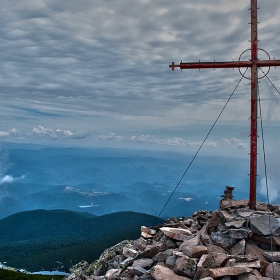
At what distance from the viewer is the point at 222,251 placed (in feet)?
47.7

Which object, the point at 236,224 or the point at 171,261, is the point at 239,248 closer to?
the point at 236,224

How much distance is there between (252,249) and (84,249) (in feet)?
467

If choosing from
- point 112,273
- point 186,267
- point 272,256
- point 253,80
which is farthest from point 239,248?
point 253,80

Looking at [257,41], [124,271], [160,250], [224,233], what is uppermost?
[257,41]

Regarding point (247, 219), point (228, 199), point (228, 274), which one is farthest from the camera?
point (228, 199)

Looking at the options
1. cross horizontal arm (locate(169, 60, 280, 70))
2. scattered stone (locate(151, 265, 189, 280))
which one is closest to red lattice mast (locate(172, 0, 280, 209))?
cross horizontal arm (locate(169, 60, 280, 70))

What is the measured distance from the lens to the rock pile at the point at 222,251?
41.9 ft

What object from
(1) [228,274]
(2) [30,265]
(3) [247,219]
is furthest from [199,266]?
(2) [30,265]

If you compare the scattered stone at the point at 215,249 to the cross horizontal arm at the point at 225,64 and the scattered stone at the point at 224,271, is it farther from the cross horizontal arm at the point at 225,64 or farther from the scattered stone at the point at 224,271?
the cross horizontal arm at the point at 225,64

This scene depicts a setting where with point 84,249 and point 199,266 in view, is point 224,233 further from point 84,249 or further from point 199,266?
point 84,249

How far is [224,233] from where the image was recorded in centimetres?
1570

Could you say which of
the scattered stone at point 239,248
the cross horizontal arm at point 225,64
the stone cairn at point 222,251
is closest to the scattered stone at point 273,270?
the stone cairn at point 222,251

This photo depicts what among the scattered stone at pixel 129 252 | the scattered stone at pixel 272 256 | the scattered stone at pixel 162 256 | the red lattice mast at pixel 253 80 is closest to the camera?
the scattered stone at pixel 272 256

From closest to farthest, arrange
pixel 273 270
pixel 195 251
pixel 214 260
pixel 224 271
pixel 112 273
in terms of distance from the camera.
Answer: pixel 224 271
pixel 273 270
pixel 214 260
pixel 195 251
pixel 112 273
